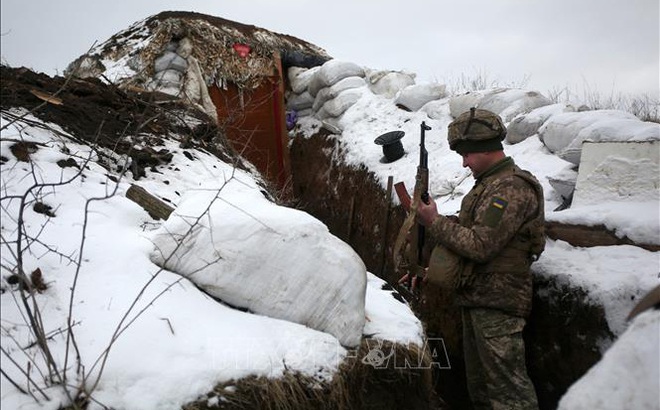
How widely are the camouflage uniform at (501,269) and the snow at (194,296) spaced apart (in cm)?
31

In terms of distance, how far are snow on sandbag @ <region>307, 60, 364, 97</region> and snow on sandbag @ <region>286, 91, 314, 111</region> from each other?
285mm

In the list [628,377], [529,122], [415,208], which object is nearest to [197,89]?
[529,122]

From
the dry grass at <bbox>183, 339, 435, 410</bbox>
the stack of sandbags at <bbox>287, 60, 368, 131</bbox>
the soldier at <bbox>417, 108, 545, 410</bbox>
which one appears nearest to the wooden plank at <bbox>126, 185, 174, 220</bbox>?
the dry grass at <bbox>183, 339, 435, 410</bbox>

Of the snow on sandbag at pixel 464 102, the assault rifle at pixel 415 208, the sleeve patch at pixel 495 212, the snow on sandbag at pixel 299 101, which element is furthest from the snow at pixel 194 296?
the snow on sandbag at pixel 299 101

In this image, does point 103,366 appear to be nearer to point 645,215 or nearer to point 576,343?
point 576,343

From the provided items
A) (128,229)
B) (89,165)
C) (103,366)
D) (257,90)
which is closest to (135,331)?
(103,366)

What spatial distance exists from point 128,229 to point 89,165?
0.78m

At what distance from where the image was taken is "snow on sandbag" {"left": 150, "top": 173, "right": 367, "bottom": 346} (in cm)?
192

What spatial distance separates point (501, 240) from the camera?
2.20m

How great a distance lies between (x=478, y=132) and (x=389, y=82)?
4.39 m

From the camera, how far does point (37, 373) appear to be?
1479 millimetres

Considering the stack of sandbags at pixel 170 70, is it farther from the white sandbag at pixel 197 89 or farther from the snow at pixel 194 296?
the snow at pixel 194 296

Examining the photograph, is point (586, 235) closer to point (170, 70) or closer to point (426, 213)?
point (426, 213)

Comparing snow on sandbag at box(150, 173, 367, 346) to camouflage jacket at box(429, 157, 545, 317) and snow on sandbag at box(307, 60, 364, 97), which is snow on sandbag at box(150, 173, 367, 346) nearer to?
camouflage jacket at box(429, 157, 545, 317)
